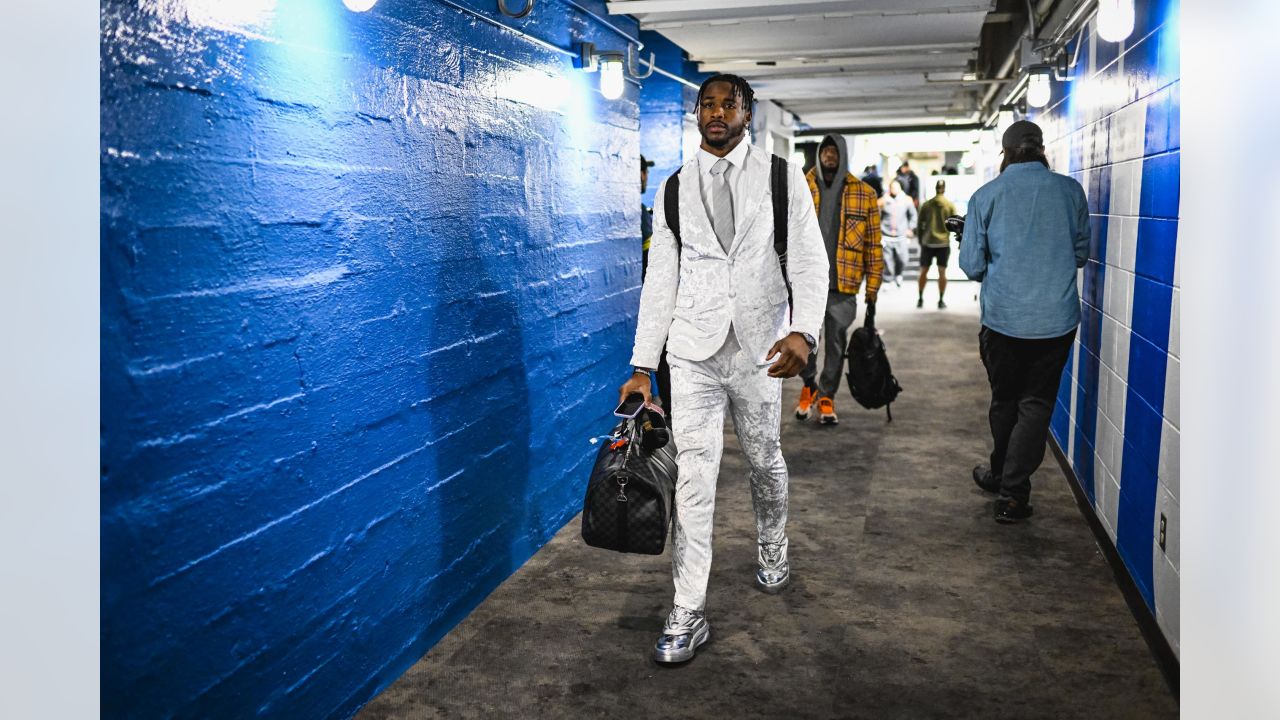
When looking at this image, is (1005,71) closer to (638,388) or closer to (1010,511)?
(1010,511)

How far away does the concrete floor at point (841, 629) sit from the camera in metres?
3.07

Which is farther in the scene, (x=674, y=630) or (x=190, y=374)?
(x=674, y=630)

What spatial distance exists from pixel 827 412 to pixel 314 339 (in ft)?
15.2

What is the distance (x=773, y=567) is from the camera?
3934mm

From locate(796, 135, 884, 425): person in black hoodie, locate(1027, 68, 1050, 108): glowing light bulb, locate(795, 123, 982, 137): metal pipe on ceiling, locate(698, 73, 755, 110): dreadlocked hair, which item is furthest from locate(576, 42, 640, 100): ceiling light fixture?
locate(795, 123, 982, 137): metal pipe on ceiling

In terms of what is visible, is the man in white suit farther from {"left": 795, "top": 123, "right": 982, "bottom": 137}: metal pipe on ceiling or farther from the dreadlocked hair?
{"left": 795, "top": 123, "right": 982, "bottom": 137}: metal pipe on ceiling

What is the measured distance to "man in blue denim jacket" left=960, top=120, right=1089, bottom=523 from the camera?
14.8 feet

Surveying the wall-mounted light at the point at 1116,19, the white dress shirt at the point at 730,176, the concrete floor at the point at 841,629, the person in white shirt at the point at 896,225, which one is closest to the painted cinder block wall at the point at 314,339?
the concrete floor at the point at 841,629

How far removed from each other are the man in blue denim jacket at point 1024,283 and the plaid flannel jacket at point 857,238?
5.22 ft

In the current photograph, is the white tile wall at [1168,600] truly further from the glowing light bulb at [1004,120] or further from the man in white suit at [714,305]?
the glowing light bulb at [1004,120]

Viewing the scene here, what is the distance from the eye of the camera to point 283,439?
8.57 feet
